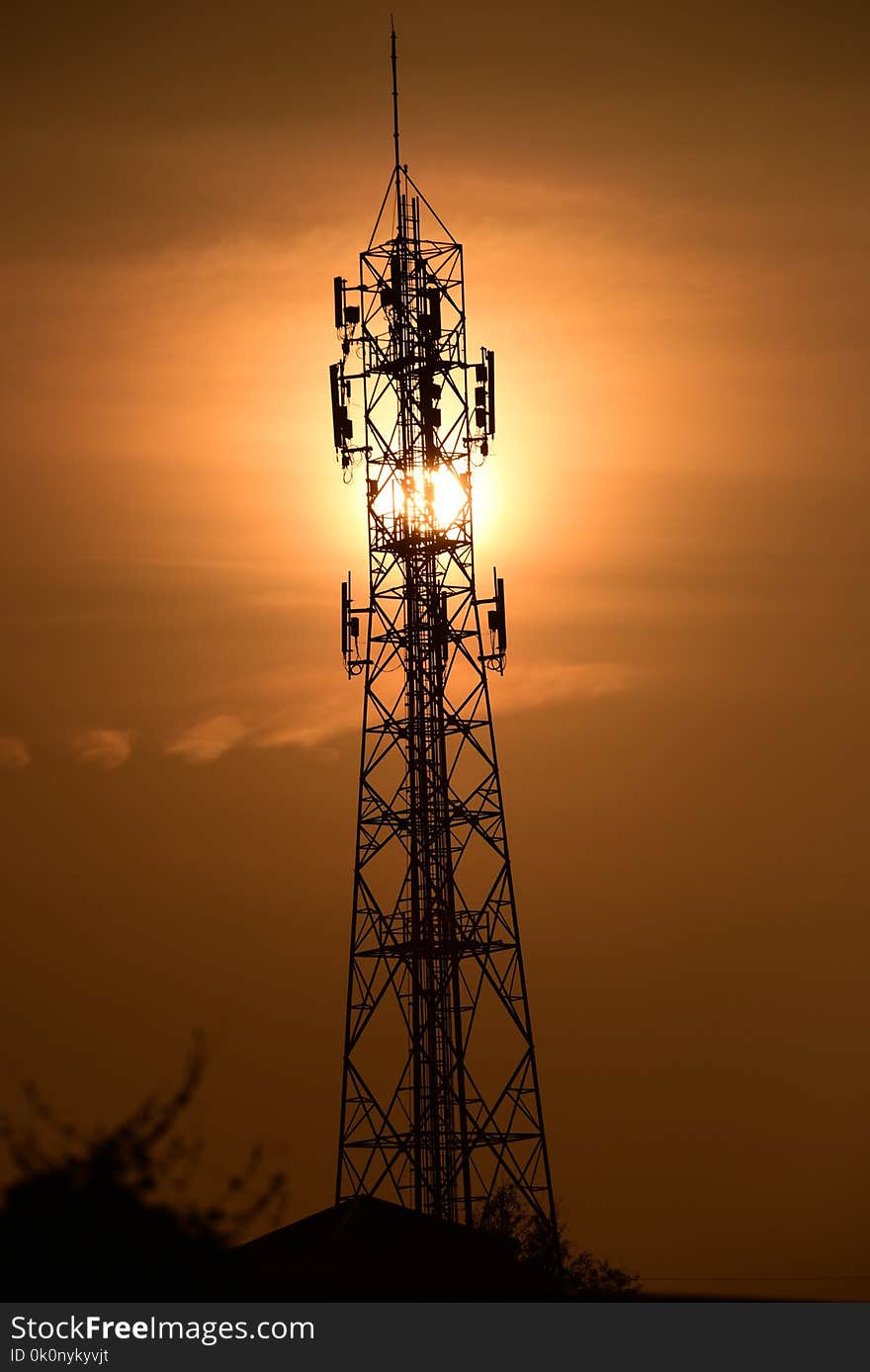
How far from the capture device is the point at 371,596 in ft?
160

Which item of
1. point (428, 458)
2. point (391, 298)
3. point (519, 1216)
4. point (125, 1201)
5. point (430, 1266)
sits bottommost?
point (125, 1201)

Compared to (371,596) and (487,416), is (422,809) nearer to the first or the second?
(371,596)

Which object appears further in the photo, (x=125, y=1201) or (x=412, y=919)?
(x=412, y=919)

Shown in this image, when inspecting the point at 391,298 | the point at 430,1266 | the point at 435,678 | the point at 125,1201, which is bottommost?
the point at 125,1201

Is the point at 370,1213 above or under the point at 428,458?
under

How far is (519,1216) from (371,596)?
49.7ft

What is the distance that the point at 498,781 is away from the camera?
47188 mm

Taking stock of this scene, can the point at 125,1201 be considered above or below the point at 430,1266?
below

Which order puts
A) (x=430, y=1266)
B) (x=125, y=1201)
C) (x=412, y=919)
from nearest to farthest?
(x=125, y=1201) < (x=430, y=1266) < (x=412, y=919)
